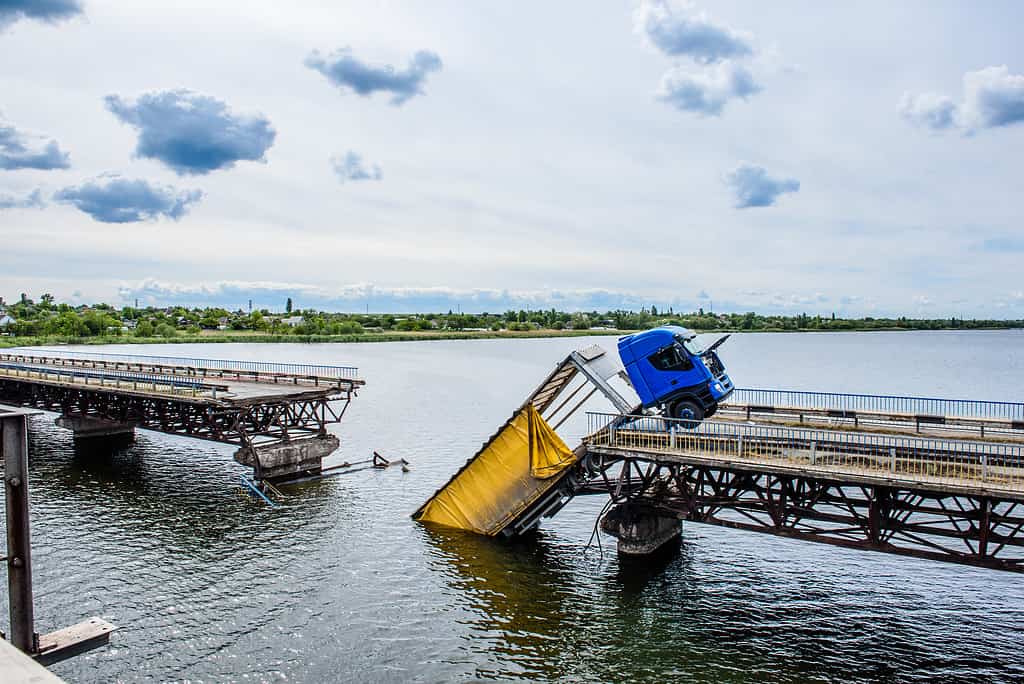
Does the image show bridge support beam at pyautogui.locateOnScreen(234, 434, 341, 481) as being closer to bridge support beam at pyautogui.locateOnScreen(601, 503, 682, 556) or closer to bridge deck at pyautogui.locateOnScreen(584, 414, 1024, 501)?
bridge support beam at pyautogui.locateOnScreen(601, 503, 682, 556)

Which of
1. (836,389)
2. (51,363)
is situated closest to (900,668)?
(51,363)

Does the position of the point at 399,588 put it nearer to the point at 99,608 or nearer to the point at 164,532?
the point at 99,608

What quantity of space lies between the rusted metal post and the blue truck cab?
23.9m

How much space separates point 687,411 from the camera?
29.3 metres

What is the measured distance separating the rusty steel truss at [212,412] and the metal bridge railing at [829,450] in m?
24.1

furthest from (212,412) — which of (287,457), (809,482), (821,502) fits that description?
(821,502)

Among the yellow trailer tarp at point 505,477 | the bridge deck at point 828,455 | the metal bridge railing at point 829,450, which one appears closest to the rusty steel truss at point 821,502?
the bridge deck at point 828,455

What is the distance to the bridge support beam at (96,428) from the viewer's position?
56.7 metres

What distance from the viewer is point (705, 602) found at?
26141mm

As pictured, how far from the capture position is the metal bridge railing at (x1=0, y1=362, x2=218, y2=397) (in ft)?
160

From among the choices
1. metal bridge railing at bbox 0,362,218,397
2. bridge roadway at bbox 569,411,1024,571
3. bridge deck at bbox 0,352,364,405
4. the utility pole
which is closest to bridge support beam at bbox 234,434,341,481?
bridge deck at bbox 0,352,364,405

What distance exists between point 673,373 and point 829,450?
6.77 m

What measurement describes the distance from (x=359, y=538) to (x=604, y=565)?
12278mm

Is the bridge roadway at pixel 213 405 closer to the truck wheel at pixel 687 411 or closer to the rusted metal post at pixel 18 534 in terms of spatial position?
the truck wheel at pixel 687 411
